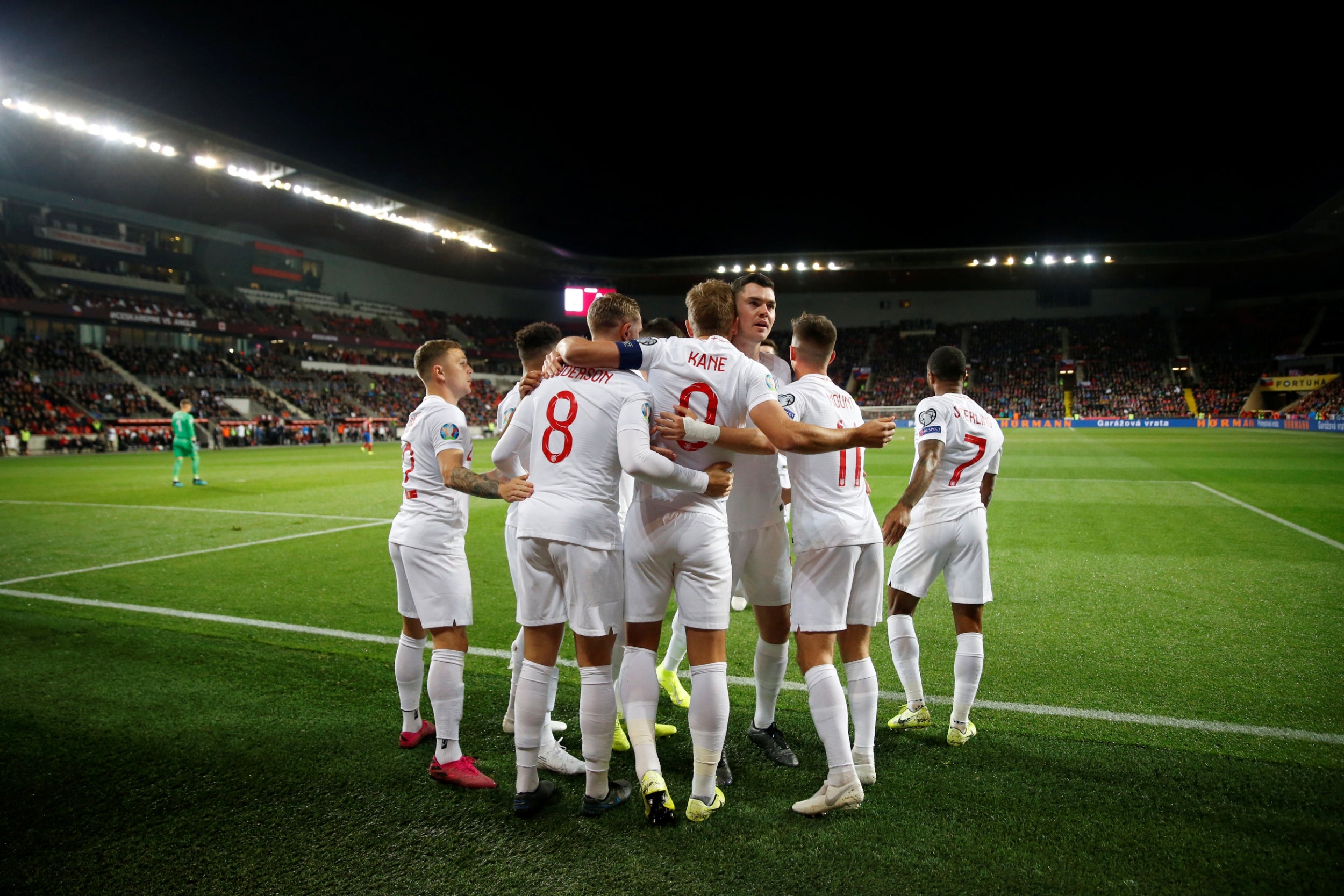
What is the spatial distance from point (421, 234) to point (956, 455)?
50748 mm

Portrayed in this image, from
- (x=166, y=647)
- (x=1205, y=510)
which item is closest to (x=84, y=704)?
(x=166, y=647)

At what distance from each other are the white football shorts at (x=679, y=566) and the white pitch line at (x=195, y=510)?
9817 mm

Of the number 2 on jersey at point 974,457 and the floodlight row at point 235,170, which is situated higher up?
the floodlight row at point 235,170

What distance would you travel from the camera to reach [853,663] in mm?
3689

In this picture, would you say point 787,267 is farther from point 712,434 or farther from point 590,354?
point 712,434

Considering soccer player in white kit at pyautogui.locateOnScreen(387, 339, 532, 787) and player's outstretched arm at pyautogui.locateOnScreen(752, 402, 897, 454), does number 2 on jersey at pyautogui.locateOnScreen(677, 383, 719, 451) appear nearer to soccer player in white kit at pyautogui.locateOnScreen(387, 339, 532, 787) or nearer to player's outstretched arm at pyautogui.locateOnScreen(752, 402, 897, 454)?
player's outstretched arm at pyautogui.locateOnScreen(752, 402, 897, 454)

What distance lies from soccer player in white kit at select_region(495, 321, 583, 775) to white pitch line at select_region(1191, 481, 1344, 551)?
1021 cm

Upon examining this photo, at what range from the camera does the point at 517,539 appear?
145 inches

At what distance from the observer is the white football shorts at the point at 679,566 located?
126 inches

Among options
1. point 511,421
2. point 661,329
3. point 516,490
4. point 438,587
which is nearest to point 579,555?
point 516,490

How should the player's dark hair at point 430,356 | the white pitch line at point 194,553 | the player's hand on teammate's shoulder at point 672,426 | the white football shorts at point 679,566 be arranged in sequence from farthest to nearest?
the white pitch line at point 194,553 → the player's dark hair at point 430,356 → the white football shorts at point 679,566 → the player's hand on teammate's shoulder at point 672,426

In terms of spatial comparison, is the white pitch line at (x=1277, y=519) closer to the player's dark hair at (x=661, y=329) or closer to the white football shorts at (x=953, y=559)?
the white football shorts at (x=953, y=559)

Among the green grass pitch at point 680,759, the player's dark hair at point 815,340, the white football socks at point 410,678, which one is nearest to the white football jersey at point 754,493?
the player's dark hair at point 815,340

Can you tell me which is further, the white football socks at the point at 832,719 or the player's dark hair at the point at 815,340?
the player's dark hair at the point at 815,340
